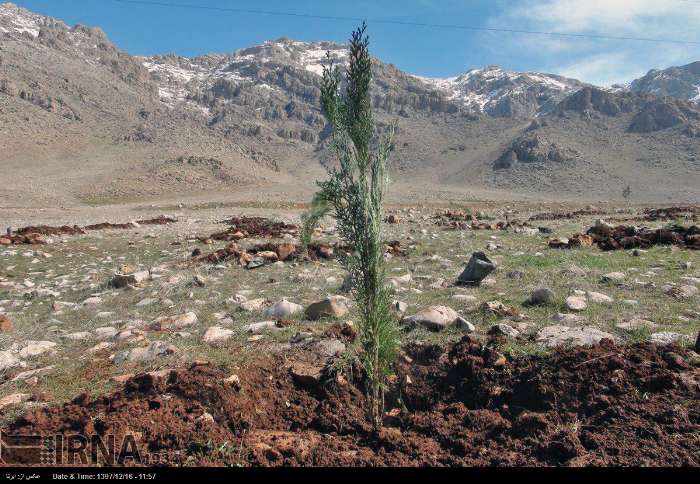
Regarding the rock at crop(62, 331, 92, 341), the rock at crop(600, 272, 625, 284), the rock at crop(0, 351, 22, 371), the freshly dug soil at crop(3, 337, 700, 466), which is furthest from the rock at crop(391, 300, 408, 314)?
the rock at crop(0, 351, 22, 371)

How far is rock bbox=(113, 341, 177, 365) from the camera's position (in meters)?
4.93

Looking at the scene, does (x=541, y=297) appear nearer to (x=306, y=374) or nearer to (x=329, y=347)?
(x=329, y=347)

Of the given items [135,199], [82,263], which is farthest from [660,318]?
[135,199]

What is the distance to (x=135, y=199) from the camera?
52719 mm

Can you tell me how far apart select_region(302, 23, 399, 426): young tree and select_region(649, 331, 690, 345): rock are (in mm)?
3061

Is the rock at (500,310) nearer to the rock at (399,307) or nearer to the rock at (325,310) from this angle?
the rock at (399,307)

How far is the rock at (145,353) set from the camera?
4.93 m

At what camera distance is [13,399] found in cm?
396

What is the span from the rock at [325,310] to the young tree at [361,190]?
7.91 ft

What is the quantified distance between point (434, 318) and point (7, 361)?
5.04m

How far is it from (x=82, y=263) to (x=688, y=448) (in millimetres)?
A: 12738

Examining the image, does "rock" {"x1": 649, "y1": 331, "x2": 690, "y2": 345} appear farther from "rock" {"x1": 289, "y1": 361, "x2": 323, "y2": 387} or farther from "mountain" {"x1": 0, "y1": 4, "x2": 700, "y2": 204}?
"mountain" {"x1": 0, "y1": 4, "x2": 700, "y2": 204}

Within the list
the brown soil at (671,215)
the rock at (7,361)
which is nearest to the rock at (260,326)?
the rock at (7,361)
